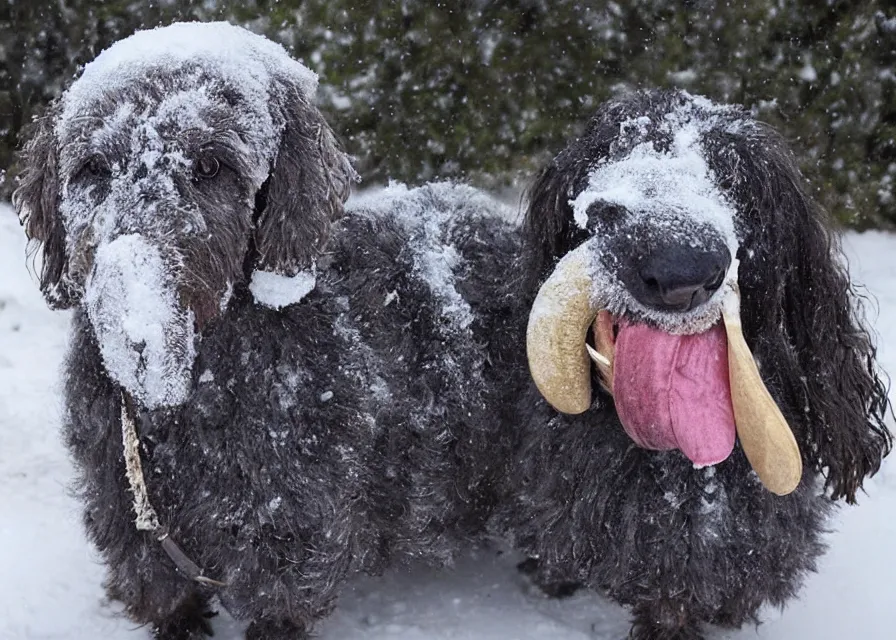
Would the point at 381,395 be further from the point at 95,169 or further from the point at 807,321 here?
the point at 807,321

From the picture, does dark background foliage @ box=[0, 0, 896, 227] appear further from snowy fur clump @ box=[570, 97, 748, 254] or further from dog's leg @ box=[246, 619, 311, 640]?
dog's leg @ box=[246, 619, 311, 640]

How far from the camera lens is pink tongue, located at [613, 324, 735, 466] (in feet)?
7.97

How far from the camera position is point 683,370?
2436 mm

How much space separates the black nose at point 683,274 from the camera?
7.42 ft

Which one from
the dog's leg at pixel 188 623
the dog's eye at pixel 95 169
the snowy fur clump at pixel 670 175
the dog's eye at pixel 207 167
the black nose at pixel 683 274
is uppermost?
the snowy fur clump at pixel 670 175

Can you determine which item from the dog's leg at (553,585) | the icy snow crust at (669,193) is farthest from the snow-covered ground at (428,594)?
the icy snow crust at (669,193)

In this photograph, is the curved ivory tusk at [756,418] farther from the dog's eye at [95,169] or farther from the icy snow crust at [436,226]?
the dog's eye at [95,169]

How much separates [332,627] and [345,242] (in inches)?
53.2

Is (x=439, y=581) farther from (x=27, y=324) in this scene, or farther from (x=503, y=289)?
(x=27, y=324)

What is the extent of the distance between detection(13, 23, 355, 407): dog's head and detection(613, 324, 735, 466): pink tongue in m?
0.88

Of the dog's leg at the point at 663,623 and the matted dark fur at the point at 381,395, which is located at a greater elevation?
the matted dark fur at the point at 381,395

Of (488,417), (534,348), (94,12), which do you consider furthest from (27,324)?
(534,348)

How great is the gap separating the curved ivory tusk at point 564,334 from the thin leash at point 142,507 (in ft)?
3.63

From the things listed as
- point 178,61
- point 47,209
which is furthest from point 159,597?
point 178,61
